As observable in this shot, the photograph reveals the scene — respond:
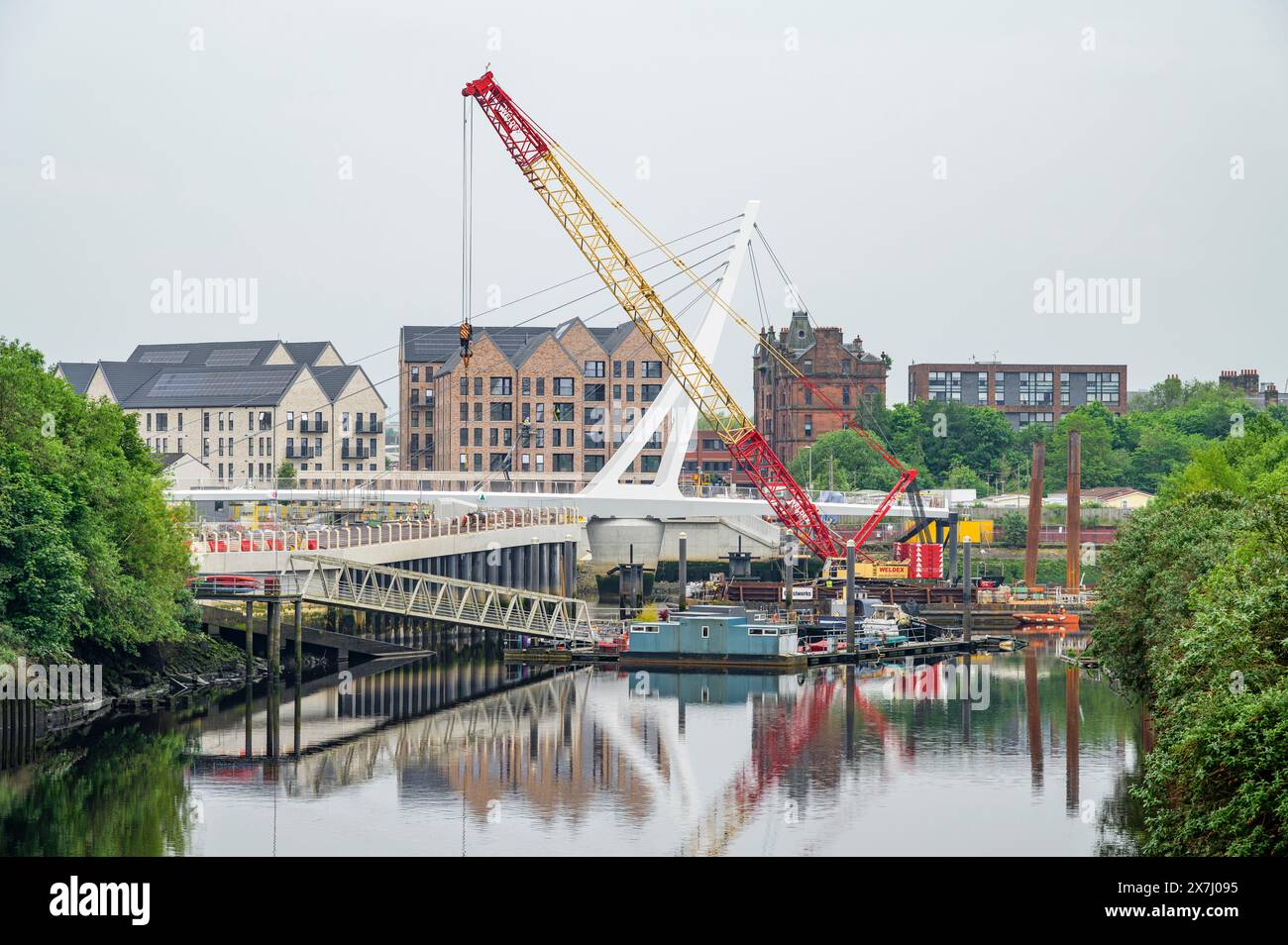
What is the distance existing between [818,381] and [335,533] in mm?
77013

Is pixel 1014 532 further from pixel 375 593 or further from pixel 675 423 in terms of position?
pixel 375 593

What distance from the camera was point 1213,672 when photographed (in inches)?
1154

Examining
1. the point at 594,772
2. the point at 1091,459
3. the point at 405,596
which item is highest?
the point at 1091,459

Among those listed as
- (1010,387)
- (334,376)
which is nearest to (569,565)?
(334,376)

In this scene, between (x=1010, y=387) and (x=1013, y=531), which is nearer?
(x=1013, y=531)

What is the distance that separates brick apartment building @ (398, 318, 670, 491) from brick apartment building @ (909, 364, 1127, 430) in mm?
32706

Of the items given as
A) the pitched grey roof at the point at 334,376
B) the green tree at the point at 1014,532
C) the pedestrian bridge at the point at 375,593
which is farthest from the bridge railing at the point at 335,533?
the pitched grey roof at the point at 334,376

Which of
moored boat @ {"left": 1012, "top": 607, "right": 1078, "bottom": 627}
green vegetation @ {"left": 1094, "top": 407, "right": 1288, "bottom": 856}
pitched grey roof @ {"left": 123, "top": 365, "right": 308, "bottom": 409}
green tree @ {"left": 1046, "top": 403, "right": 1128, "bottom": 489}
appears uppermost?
pitched grey roof @ {"left": 123, "top": 365, "right": 308, "bottom": 409}

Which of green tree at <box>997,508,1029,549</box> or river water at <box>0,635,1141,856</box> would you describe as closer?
river water at <box>0,635,1141,856</box>

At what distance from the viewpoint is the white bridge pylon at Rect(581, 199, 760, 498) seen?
95875 mm

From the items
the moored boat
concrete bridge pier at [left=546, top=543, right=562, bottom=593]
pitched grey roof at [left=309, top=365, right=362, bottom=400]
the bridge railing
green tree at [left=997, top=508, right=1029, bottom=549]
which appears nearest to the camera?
the bridge railing

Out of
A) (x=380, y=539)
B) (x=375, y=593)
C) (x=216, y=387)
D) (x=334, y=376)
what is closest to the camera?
(x=375, y=593)

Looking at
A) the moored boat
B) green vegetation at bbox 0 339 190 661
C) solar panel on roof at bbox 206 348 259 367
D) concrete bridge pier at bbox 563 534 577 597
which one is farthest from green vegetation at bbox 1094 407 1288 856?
solar panel on roof at bbox 206 348 259 367

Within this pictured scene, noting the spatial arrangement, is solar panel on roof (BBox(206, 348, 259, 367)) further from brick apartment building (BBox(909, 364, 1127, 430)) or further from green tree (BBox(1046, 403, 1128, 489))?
green tree (BBox(1046, 403, 1128, 489))
